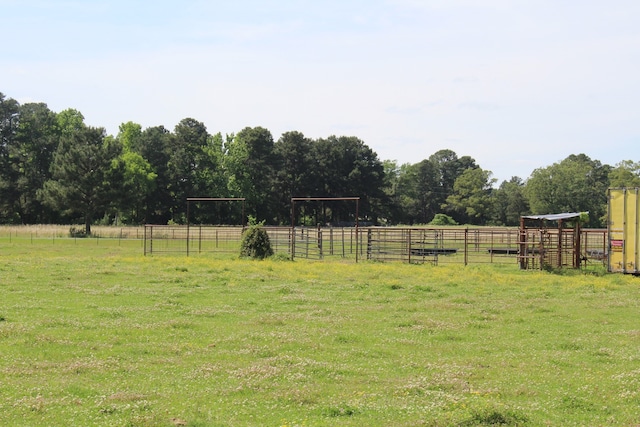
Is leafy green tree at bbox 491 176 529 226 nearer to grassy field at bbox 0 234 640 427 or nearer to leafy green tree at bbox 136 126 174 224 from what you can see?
leafy green tree at bbox 136 126 174 224

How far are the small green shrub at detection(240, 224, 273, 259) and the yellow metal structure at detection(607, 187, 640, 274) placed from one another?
56.0 feet

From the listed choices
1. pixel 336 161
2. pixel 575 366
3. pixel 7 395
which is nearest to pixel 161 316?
pixel 7 395

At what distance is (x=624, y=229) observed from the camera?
2528 cm

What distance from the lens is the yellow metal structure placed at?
2505cm

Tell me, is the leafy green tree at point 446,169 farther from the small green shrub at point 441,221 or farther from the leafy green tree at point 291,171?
the leafy green tree at point 291,171

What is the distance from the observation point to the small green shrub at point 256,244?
34.2m

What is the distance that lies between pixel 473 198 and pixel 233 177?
152 ft

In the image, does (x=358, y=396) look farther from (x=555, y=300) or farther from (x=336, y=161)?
(x=336, y=161)

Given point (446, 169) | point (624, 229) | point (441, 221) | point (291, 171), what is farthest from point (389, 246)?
point (446, 169)

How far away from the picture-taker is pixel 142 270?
2634 cm

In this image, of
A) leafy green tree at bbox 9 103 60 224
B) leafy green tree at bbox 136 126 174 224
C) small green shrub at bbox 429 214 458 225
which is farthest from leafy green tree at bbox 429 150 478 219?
leafy green tree at bbox 9 103 60 224

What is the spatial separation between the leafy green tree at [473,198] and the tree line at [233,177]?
0.26 m

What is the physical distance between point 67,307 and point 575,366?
11567 millimetres

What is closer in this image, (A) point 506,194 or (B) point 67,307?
(B) point 67,307
